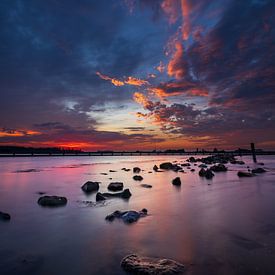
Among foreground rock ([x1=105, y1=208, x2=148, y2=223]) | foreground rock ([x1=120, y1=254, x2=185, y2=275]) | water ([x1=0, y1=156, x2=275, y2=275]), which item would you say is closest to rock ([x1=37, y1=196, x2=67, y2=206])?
water ([x1=0, y1=156, x2=275, y2=275])

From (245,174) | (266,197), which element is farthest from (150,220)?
(245,174)

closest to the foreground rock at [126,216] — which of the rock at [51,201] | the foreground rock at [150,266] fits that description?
the foreground rock at [150,266]

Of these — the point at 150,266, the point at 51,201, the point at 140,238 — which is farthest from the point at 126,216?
the point at 51,201

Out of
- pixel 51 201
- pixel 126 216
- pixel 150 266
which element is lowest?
pixel 150 266

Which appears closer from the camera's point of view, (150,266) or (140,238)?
(150,266)

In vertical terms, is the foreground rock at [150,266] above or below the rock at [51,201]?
below

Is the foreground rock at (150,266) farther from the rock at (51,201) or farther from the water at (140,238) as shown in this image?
the rock at (51,201)

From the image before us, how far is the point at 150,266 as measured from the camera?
12.3 ft

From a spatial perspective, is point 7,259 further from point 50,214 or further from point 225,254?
point 225,254

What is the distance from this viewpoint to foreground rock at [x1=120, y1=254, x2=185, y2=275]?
12.0 feet

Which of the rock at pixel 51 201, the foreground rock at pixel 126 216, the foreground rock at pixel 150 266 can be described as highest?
the rock at pixel 51 201

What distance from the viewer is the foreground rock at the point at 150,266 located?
3643mm

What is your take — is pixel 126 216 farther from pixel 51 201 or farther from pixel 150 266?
pixel 51 201

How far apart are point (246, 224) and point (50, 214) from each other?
615 centimetres
